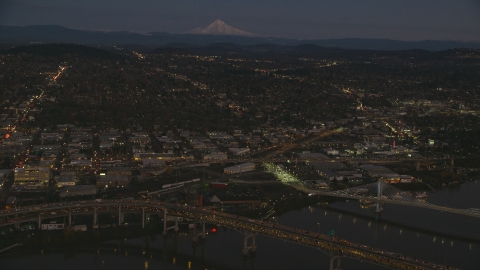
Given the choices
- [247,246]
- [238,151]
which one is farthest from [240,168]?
[247,246]

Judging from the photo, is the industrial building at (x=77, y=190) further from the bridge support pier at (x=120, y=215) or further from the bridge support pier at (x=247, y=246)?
the bridge support pier at (x=247, y=246)

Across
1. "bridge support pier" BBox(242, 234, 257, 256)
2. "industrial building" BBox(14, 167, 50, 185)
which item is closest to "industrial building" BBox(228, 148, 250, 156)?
"industrial building" BBox(14, 167, 50, 185)

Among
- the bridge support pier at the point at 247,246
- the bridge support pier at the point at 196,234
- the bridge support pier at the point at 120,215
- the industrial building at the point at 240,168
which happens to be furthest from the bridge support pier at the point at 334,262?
the industrial building at the point at 240,168

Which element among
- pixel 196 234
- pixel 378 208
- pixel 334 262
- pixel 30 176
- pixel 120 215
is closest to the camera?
pixel 334 262

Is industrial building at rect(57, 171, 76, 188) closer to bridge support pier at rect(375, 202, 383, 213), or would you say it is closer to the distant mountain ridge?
bridge support pier at rect(375, 202, 383, 213)

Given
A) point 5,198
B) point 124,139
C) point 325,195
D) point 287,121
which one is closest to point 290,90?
point 287,121

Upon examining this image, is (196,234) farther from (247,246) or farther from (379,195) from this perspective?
(379,195)
